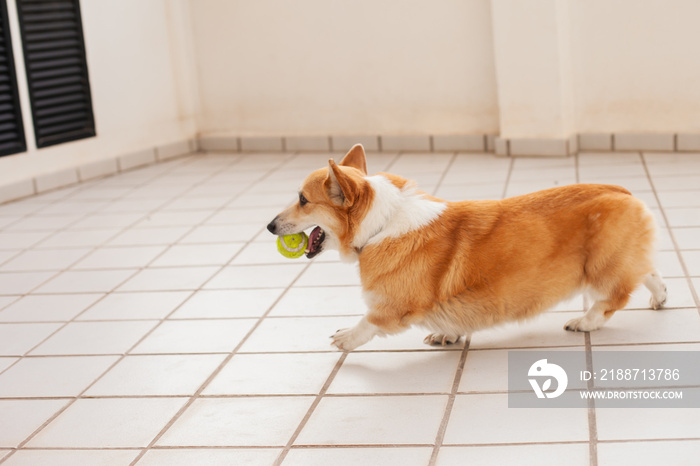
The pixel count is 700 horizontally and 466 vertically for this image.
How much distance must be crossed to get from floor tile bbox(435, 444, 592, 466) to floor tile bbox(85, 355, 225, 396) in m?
0.86

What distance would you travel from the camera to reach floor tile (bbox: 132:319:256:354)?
273 cm

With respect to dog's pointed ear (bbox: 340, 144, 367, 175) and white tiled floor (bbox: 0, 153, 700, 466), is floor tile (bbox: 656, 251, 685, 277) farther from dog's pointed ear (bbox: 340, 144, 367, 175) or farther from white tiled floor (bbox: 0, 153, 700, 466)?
dog's pointed ear (bbox: 340, 144, 367, 175)

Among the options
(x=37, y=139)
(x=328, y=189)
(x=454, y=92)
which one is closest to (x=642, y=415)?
(x=328, y=189)

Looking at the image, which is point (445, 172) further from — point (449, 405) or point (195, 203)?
point (449, 405)

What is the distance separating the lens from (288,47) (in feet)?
19.2

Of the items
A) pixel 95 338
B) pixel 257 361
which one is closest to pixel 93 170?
pixel 95 338

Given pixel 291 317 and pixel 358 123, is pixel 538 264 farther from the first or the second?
pixel 358 123

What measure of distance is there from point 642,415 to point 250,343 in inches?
49.5

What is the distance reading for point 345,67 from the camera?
A: 18.9 ft

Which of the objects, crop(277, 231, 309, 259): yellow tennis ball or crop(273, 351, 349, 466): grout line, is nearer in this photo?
crop(273, 351, 349, 466): grout line

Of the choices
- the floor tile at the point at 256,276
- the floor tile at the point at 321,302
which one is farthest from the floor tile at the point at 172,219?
the floor tile at the point at 321,302

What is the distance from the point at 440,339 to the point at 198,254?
1544 millimetres

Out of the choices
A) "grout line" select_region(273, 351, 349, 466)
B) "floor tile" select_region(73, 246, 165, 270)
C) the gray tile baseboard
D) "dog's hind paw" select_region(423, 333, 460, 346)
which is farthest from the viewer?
the gray tile baseboard

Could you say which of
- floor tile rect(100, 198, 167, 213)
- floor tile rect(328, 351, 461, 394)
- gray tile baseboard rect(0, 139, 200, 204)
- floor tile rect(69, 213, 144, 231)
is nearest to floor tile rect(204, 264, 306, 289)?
floor tile rect(328, 351, 461, 394)
